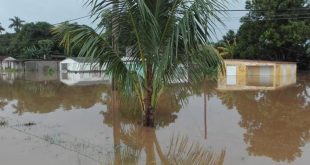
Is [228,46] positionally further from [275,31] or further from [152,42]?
[152,42]

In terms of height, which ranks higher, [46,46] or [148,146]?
[46,46]

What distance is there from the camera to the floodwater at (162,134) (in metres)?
7.68

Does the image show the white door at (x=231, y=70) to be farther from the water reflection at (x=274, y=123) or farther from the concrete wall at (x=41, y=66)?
the concrete wall at (x=41, y=66)

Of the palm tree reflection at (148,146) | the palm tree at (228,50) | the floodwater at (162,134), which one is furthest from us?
the palm tree at (228,50)

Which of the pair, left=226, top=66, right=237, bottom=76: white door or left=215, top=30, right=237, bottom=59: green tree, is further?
left=215, top=30, right=237, bottom=59: green tree

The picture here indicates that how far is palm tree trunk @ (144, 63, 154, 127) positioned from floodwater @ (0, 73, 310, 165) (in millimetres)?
298

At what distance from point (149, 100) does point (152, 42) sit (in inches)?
67.1

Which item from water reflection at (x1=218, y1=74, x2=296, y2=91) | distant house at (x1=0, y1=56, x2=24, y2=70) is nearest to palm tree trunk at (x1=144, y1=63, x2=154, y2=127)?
water reflection at (x1=218, y1=74, x2=296, y2=91)

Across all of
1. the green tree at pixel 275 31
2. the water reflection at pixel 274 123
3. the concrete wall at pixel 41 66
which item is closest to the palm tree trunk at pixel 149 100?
the water reflection at pixel 274 123

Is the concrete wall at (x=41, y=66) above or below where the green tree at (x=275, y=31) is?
below

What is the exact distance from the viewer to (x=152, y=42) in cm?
941

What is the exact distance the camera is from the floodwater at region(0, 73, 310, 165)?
25.2ft

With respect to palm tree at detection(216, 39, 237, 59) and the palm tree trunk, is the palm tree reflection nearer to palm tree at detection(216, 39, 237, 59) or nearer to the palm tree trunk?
the palm tree trunk

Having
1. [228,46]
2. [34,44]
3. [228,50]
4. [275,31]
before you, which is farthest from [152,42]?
[34,44]
